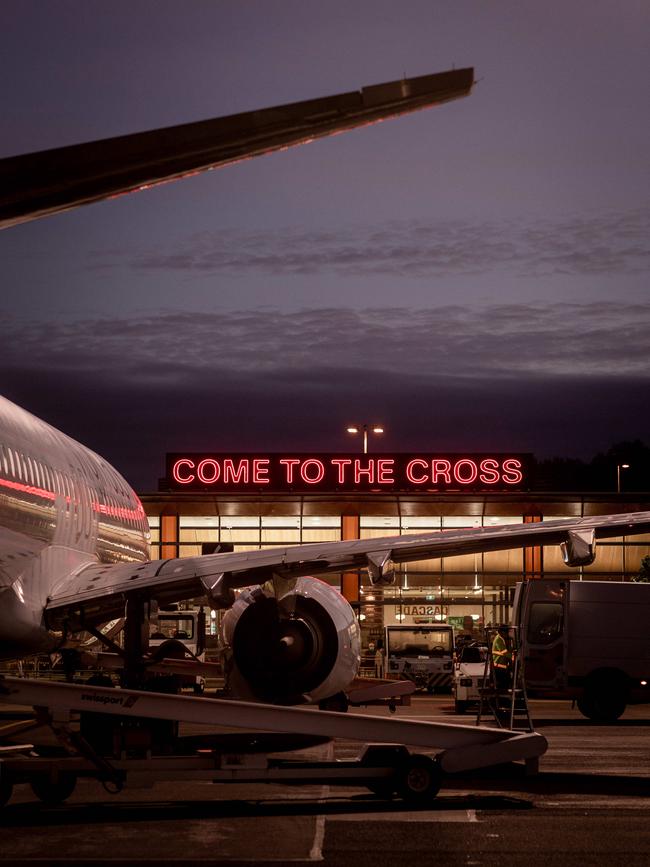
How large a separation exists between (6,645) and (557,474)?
398 feet

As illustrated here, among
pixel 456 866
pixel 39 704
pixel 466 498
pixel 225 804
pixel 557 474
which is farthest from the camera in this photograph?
Result: pixel 557 474

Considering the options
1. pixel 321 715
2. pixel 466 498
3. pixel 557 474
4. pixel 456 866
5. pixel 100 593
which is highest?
pixel 557 474

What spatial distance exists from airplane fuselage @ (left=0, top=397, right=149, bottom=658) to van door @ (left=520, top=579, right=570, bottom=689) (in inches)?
439

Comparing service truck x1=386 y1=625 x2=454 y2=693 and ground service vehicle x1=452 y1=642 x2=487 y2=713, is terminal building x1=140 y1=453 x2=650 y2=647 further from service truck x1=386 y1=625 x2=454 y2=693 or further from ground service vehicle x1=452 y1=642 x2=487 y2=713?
ground service vehicle x1=452 y1=642 x2=487 y2=713

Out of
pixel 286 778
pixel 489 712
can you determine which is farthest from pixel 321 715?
pixel 489 712

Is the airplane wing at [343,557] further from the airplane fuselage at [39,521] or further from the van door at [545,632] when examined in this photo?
the van door at [545,632]

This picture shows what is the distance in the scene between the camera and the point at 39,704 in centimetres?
1249

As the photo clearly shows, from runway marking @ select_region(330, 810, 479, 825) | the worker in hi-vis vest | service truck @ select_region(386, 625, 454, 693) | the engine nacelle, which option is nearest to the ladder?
the worker in hi-vis vest

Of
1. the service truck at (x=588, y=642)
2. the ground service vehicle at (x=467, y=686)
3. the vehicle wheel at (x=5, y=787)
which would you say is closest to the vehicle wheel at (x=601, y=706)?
the service truck at (x=588, y=642)

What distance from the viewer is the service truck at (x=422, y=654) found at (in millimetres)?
40875

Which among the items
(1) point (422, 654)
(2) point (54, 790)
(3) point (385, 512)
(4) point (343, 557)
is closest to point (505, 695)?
(4) point (343, 557)

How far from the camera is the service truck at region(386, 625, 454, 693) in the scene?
134 feet

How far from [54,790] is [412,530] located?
50215mm

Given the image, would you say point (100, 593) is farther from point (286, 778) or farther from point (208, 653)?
point (208, 653)
